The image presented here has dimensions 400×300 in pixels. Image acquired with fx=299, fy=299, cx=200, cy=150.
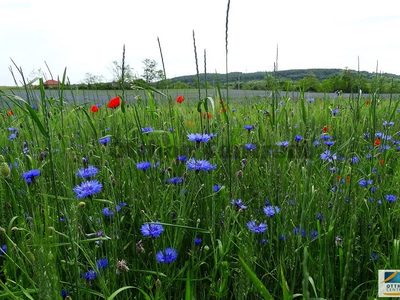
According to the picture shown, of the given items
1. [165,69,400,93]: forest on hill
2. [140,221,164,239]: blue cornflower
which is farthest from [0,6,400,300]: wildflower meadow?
[165,69,400,93]: forest on hill

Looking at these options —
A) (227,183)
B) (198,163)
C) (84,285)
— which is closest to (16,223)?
(84,285)

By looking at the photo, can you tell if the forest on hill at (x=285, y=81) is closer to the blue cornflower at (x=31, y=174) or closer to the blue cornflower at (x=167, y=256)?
the blue cornflower at (x=167, y=256)

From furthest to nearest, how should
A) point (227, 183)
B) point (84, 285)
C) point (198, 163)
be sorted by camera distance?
point (227, 183) → point (198, 163) → point (84, 285)

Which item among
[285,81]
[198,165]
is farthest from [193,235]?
[285,81]

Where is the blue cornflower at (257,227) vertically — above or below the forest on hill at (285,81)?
below

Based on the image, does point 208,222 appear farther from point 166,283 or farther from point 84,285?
point 84,285

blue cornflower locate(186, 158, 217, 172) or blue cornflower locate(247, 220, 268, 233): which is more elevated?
blue cornflower locate(186, 158, 217, 172)

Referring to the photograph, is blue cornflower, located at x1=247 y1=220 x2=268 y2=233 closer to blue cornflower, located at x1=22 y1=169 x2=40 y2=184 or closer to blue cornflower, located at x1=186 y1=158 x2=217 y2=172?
blue cornflower, located at x1=186 y1=158 x2=217 y2=172

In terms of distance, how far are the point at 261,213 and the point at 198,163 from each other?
35cm

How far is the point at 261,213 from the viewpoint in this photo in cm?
127
